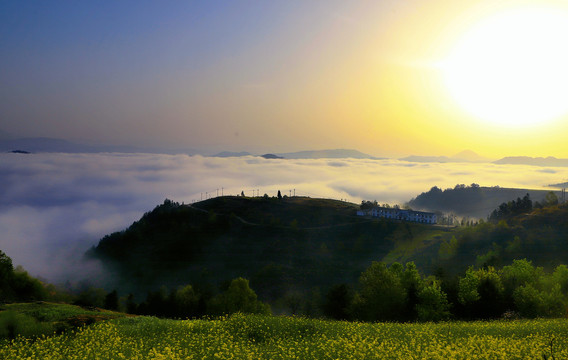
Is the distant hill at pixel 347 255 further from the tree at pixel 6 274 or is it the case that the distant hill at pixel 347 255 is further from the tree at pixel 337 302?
the tree at pixel 6 274

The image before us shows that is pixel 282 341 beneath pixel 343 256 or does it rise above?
above

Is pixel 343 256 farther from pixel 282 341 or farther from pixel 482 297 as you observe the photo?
pixel 282 341

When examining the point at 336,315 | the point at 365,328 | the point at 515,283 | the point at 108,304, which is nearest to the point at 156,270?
the point at 108,304

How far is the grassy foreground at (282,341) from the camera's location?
22172 millimetres

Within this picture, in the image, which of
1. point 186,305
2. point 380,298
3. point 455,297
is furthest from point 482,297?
point 186,305

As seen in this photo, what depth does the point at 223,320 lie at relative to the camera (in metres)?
32.9

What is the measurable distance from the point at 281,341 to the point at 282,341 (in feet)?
0.21

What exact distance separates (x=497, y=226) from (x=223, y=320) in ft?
505

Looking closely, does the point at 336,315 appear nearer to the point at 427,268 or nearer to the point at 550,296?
the point at 550,296

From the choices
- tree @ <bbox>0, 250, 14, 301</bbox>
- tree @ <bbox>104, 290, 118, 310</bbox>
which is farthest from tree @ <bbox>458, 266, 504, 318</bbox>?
tree @ <bbox>0, 250, 14, 301</bbox>

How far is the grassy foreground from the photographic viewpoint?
22.2 m

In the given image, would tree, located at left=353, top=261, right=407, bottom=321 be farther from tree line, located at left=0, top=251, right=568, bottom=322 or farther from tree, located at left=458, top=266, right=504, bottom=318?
tree, located at left=458, top=266, right=504, bottom=318

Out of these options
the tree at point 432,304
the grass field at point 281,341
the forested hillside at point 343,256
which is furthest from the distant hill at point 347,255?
the grass field at point 281,341

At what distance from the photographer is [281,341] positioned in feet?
87.4
